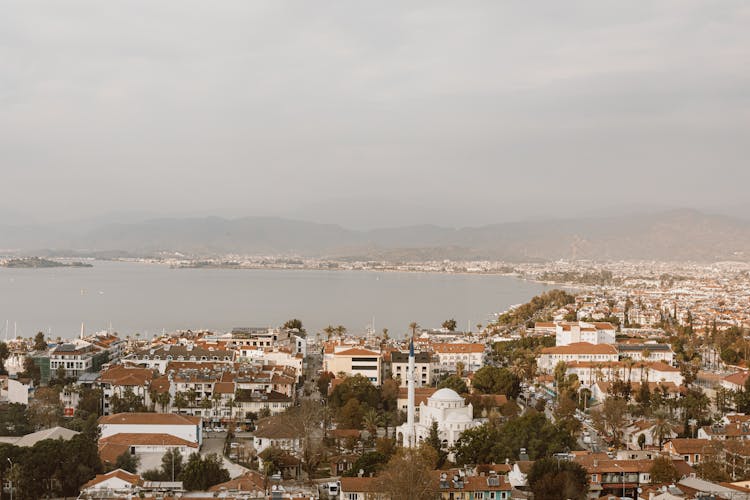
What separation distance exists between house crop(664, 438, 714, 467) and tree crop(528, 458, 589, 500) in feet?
9.69

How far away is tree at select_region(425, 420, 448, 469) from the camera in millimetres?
15636

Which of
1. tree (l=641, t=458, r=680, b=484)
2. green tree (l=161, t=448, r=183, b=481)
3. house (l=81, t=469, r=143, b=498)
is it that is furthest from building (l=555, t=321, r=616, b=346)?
house (l=81, t=469, r=143, b=498)

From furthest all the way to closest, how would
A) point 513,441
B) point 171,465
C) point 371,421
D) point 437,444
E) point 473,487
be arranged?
point 371,421, point 437,444, point 513,441, point 171,465, point 473,487

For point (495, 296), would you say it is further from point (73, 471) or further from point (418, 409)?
point (73, 471)

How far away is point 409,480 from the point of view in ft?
39.7

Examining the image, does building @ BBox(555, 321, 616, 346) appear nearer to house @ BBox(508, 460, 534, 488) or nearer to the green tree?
house @ BBox(508, 460, 534, 488)

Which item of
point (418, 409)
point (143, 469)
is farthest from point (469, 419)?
point (143, 469)

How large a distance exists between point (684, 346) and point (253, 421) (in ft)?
63.7

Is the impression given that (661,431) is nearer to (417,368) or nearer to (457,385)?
(457,385)

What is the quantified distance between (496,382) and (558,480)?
8789 mm

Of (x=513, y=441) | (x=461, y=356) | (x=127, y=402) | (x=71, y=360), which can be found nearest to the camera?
(x=513, y=441)

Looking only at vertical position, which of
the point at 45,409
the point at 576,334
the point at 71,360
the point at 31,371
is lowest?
the point at 45,409

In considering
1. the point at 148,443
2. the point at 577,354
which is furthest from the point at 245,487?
the point at 577,354

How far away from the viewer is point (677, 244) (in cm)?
19175
